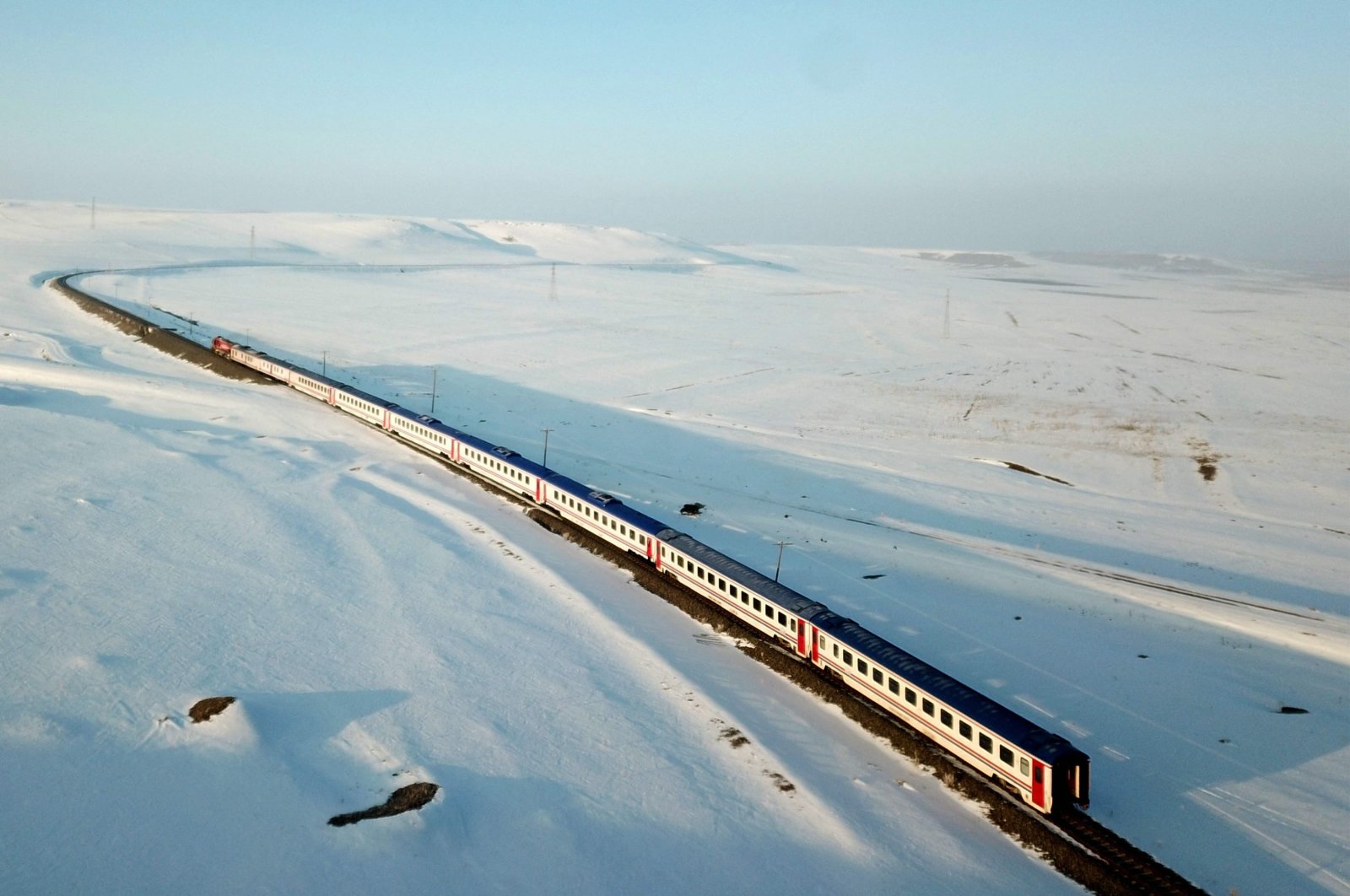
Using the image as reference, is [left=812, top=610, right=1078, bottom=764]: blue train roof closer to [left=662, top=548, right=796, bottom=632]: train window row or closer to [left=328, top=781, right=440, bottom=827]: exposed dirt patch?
[left=662, top=548, right=796, bottom=632]: train window row

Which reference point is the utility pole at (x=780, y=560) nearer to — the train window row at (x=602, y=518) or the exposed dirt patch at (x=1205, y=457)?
the train window row at (x=602, y=518)

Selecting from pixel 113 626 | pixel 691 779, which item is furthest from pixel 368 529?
pixel 691 779

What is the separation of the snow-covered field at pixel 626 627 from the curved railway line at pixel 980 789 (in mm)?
393

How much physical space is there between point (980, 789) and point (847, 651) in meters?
3.34

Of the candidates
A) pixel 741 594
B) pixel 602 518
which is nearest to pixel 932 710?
pixel 741 594

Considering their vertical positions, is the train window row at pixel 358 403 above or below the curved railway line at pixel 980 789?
above

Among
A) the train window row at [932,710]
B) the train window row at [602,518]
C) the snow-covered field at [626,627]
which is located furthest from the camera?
the train window row at [602,518]

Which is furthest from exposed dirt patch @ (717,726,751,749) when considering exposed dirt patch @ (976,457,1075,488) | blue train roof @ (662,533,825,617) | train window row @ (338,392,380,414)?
train window row @ (338,392,380,414)

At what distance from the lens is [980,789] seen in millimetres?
14445

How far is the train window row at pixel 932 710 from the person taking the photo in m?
13.8

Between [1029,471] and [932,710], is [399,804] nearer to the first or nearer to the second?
[932,710]

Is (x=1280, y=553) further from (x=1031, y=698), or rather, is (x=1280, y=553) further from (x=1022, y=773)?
(x=1022, y=773)

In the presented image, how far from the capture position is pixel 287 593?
2059cm

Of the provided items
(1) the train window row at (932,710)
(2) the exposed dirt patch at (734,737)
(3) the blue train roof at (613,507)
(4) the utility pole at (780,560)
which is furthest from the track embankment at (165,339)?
(1) the train window row at (932,710)
